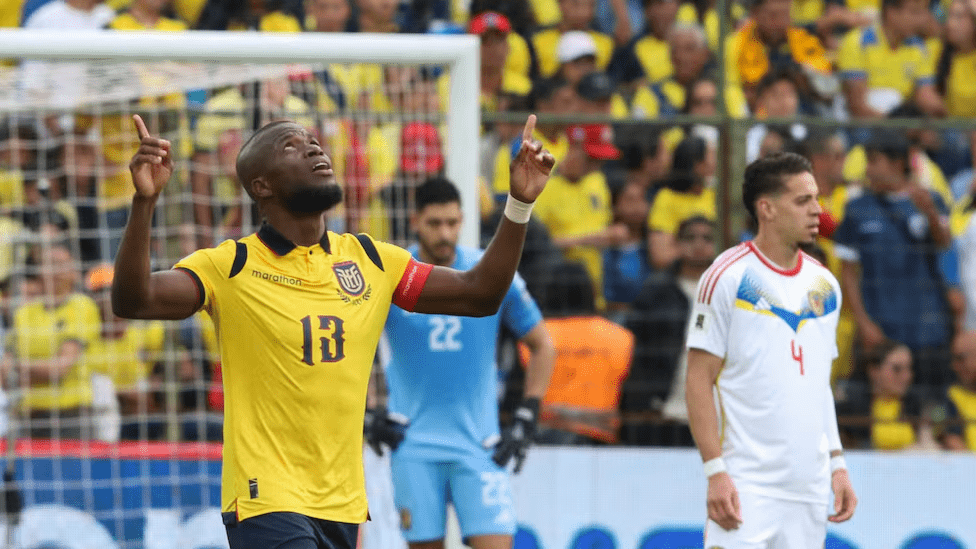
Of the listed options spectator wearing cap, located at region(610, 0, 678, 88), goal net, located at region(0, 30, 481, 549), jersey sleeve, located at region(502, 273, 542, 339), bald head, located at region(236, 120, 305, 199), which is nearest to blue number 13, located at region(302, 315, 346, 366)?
bald head, located at region(236, 120, 305, 199)

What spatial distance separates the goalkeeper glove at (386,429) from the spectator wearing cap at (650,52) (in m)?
4.46

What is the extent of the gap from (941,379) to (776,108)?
2318 mm

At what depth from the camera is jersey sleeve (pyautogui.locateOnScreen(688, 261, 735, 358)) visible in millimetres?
5605

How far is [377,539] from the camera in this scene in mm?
7973

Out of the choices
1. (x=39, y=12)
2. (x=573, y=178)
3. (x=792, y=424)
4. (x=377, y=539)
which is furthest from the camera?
(x=39, y=12)

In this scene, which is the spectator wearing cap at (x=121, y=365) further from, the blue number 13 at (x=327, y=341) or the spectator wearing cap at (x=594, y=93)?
the blue number 13 at (x=327, y=341)

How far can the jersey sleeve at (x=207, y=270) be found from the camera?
4.13 metres

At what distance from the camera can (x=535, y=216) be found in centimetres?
894

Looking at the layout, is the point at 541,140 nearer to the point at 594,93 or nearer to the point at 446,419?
the point at 594,93

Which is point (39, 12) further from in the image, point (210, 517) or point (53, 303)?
point (210, 517)

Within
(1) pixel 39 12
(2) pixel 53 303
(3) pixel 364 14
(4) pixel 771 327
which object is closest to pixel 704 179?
(3) pixel 364 14

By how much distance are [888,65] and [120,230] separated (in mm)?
5865

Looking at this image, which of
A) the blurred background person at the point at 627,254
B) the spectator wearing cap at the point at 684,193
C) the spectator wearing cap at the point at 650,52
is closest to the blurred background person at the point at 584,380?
the blurred background person at the point at 627,254

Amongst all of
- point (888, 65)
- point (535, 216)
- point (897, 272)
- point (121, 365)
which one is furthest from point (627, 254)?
point (121, 365)
